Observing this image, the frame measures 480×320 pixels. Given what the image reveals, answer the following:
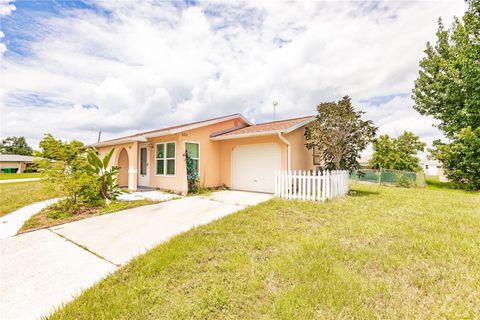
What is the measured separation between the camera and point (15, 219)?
20.9ft

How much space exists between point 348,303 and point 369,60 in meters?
11.4

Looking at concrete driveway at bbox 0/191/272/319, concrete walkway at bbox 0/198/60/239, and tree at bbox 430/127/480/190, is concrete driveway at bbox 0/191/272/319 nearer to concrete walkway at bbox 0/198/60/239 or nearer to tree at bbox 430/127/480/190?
concrete walkway at bbox 0/198/60/239

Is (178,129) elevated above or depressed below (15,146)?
below

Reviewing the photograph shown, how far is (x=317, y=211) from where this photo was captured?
6.64m

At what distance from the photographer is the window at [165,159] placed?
10.8m

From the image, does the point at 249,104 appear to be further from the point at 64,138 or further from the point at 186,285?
the point at 186,285

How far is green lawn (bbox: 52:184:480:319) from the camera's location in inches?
96.1

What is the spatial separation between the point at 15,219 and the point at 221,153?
7.98m

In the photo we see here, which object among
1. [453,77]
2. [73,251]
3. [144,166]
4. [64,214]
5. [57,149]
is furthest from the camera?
[453,77]

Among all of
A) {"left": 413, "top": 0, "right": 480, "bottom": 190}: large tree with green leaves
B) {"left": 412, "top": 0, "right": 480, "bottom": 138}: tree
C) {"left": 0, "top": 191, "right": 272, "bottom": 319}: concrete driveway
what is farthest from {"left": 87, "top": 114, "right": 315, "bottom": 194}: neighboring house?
{"left": 412, "top": 0, "right": 480, "bottom": 138}: tree

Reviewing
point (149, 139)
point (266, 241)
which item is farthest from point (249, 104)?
point (266, 241)

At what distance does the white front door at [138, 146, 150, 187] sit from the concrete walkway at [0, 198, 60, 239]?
15.5 feet

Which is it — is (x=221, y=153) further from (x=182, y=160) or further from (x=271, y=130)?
(x=271, y=130)

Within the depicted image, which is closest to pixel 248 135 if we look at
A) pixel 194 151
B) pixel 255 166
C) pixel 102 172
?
pixel 255 166
